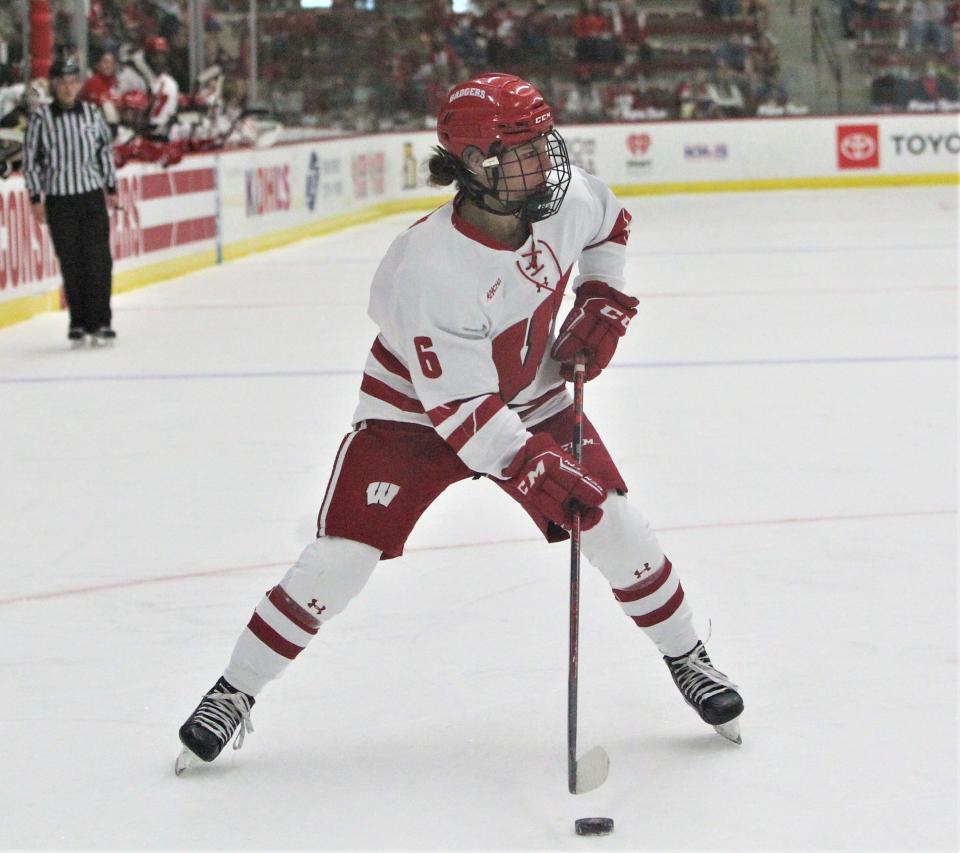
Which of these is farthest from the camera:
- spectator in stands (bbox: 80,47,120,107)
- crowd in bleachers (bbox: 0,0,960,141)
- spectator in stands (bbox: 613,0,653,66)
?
spectator in stands (bbox: 613,0,653,66)

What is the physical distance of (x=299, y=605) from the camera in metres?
2.63

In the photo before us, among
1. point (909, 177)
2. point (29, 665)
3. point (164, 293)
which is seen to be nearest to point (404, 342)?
point (29, 665)

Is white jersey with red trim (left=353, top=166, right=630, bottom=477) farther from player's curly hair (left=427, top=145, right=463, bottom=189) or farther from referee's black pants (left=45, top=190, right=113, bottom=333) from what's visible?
referee's black pants (left=45, top=190, right=113, bottom=333)

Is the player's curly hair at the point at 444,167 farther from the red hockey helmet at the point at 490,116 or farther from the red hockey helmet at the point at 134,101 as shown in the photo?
the red hockey helmet at the point at 134,101

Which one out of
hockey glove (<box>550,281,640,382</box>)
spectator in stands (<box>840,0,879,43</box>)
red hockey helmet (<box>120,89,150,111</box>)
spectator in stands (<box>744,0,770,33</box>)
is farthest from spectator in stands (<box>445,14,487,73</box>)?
hockey glove (<box>550,281,640,382</box>)

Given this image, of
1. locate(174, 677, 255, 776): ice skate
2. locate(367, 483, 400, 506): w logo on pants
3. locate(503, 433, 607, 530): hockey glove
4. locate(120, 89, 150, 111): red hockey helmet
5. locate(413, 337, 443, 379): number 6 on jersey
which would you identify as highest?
locate(120, 89, 150, 111): red hockey helmet

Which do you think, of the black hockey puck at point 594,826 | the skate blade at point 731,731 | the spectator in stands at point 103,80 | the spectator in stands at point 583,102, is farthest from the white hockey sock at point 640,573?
the spectator in stands at point 583,102

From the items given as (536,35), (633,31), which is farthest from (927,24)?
(536,35)

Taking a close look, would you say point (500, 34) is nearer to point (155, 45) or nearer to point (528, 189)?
point (155, 45)

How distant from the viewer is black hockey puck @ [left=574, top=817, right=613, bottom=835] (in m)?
2.35

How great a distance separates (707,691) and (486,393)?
66 cm

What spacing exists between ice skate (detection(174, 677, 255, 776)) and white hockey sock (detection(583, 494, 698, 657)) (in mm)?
614

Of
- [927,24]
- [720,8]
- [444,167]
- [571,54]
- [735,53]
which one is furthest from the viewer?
[720,8]

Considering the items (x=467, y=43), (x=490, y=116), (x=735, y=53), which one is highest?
(x=467, y=43)
